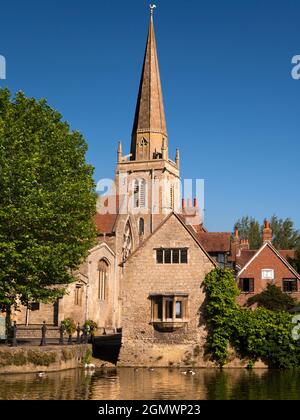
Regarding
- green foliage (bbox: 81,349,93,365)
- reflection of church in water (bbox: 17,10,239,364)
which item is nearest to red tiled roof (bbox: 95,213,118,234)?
reflection of church in water (bbox: 17,10,239,364)

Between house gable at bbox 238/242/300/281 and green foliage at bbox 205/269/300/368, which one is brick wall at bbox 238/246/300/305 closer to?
house gable at bbox 238/242/300/281

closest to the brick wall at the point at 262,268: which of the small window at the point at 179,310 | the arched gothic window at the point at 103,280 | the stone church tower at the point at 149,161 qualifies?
the small window at the point at 179,310

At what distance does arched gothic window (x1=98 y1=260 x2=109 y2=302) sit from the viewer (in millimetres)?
66131

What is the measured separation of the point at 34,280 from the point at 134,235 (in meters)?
43.0

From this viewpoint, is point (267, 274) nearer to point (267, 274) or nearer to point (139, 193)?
point (267, 274)

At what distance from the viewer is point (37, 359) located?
34.9m

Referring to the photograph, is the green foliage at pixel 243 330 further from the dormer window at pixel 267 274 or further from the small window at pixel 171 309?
the dormer window at pixel 267 274

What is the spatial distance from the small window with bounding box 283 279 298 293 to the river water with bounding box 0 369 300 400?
16944 millimetres

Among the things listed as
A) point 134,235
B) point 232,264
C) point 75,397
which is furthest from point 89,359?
point 134,235

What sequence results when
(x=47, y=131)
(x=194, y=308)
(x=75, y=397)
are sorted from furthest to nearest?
(x=194, y=308)
(x=47, y=131)
(x=75, y=397)

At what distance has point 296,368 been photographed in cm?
3903

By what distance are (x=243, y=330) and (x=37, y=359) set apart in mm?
13263

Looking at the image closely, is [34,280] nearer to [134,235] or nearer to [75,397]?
[75,397]
